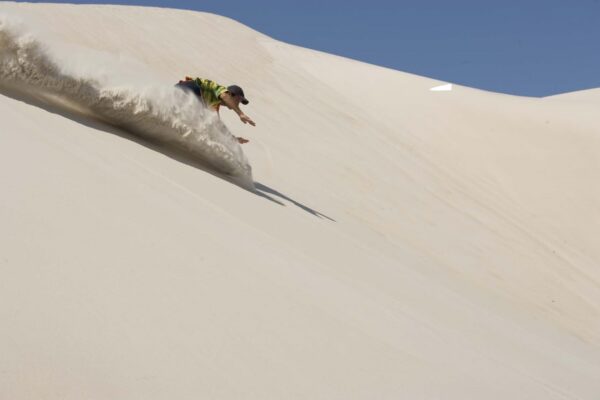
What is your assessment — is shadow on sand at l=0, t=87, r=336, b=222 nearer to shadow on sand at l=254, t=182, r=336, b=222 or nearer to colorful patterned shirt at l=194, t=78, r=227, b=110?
shadow on sand at l=254, t=182, r=336, b=222

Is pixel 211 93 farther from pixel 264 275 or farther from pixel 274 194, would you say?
pixel 264 275

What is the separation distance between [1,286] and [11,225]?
41cm

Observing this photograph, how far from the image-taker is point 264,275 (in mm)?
3408

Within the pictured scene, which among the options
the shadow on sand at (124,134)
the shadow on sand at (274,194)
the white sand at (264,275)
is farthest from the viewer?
the shadow on sand at (274,194)

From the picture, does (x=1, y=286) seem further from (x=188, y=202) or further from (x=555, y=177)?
(x=555, y=177)

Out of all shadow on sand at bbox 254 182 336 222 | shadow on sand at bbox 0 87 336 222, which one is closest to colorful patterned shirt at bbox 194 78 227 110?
shadow on sand at bbox 0 87 336 222

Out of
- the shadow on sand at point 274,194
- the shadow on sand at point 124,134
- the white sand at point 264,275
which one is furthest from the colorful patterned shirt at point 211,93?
the shadow on sand at point 274,194

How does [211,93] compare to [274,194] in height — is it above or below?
above

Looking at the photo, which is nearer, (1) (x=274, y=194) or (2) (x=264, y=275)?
(2) (x=264, y=275)

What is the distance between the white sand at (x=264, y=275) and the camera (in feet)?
7.56

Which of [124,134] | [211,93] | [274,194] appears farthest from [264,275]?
[274,194]

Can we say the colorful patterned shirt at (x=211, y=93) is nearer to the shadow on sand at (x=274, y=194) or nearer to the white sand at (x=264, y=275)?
the white sand at (x=264, y=275)

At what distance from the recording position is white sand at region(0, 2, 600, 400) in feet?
7.56

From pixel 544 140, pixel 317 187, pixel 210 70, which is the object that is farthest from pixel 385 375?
pixel 544 140
